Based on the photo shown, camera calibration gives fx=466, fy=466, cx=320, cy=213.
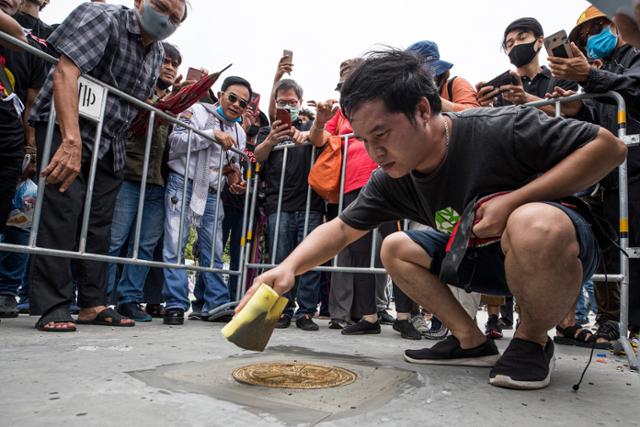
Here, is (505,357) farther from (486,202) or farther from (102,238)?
(102,238)

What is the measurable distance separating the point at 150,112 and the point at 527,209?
8.42 feet

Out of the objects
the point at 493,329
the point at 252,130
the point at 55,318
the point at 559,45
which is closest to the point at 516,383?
the point at 493,329

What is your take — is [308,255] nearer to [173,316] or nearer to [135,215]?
[173,316]

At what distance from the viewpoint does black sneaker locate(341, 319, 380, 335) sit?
3.04 m

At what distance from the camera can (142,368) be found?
154 centimetres

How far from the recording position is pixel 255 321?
4.62 feet

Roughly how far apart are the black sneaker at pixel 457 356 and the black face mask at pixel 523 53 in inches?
95.1

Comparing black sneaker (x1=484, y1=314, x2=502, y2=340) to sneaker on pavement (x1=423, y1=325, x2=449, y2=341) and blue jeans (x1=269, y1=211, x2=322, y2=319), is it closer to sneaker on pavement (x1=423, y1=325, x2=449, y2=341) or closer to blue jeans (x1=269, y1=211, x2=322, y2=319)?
sneaker on pavement (x1=423, y1=325, x2=449, y2=341)

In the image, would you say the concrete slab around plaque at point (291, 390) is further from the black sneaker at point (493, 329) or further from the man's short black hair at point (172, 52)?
the man's short black hair at point (172, 52)

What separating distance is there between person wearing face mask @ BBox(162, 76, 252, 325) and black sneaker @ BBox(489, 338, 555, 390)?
2.27 meters

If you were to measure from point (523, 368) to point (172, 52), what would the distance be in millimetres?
3926

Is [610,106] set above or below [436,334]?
above

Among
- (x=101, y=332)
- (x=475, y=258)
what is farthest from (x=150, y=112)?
(x=475, y=258)

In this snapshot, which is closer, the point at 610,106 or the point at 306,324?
the point at 610,106
